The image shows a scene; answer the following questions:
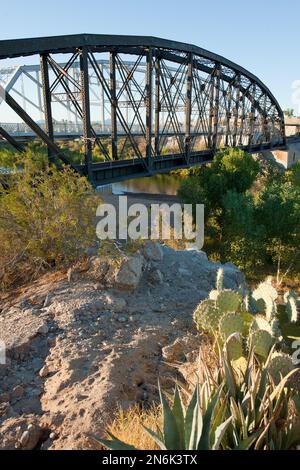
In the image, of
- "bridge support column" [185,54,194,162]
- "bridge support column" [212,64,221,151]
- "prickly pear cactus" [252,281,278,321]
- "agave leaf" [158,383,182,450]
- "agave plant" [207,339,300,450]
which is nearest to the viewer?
"agave leaf" [158,383,182,450]

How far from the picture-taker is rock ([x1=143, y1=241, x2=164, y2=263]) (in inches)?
253

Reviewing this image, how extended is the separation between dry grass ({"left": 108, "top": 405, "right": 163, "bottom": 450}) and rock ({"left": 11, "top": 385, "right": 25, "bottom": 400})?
110cm

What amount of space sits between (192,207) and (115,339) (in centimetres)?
1368

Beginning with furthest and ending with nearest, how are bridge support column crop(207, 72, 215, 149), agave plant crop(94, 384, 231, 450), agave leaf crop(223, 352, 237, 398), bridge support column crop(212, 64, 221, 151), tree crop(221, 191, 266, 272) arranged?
1. bridge support column crop(207, 72, 215, 149)
2. bridge support column crop(212, 64, 221, 151)
3. tree crop(221, 191, 266, 272)
4. agave leaf crop(223, 352, 237, 398)
5. agave plant crop(94, 384, 231, 450)

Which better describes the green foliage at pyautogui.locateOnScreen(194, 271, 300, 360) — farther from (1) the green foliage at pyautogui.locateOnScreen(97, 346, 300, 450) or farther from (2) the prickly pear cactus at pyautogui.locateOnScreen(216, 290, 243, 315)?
(1) the green foliage at pyautogui.locateOnScreen(97, 346, 300, 450)

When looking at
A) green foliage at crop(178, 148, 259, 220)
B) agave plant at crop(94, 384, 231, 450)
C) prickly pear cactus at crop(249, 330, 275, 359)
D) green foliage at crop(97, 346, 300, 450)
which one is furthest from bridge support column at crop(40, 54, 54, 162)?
green foliage at crop(178, 148, 259, 220)

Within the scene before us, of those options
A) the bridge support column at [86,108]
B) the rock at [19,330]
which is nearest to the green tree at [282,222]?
the bridge support column at [86,108]

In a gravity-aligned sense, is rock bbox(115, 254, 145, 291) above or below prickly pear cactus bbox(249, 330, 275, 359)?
above

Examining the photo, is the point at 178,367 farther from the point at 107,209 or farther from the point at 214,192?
the point at 214,192

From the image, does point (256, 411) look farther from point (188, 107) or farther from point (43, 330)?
point (188, 107)

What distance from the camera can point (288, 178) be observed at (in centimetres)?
2489

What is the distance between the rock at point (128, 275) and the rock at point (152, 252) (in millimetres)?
742

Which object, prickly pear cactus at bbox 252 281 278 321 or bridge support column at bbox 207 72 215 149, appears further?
bridge support column at bbox 207 72 215 149

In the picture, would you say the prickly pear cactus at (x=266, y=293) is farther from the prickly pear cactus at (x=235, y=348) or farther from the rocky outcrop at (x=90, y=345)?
the prickly pear cactus at (x=235, y=348)
